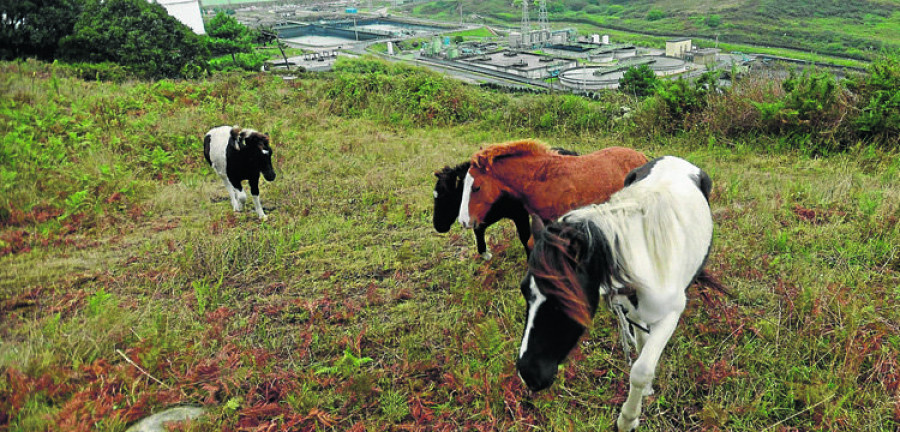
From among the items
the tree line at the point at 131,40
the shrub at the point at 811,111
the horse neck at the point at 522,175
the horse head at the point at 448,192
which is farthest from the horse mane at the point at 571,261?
the tree line at the point at 131,40

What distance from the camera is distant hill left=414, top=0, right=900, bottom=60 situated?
45.4 metres

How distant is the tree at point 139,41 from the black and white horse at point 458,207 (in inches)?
540

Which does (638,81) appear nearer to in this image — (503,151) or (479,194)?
(503,151)

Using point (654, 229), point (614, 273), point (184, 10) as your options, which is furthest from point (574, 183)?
point (184, 10)

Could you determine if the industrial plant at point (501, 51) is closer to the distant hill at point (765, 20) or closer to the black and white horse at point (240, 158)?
the distant hill at point (765, 20)

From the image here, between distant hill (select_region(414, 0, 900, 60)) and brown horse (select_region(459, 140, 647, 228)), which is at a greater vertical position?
distant hill (select_region(414, 0, 900, 60))

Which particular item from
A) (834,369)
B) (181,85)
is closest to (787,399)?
(834,369)

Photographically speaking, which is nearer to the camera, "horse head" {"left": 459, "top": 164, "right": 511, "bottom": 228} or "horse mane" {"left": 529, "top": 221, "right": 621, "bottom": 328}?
"horse mane" {"left": 529, "top": 221, "right": 621, "bottom": 328}

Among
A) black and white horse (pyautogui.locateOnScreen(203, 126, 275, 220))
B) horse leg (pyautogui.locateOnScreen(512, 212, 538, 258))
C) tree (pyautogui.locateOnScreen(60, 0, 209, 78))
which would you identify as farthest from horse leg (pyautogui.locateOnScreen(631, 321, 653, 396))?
tree (pyautogui.locateOnScreen(60, 0, 209, 78))

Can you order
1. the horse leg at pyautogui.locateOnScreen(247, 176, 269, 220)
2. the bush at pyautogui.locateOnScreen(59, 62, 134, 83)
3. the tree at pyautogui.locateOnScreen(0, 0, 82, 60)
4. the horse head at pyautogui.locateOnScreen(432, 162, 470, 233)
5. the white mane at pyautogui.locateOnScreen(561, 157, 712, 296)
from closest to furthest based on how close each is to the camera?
the white mane at pyautogui.locateOnScreen(561, 157, 712, 296)
the tree at pyautogui.locateOnScreen(0, 0, 82, 60)
the horse head at pyautogui.locateOnScreen(432, 162, 470, 233)
the horse leg at pyautogui.locateOnScreen(247, 176, 269, 220)
the bush at pyautogui.locateOnScreen(59, 62, 134, 83)

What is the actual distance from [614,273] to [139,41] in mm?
22780

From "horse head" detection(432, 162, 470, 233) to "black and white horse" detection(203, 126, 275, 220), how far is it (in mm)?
2824

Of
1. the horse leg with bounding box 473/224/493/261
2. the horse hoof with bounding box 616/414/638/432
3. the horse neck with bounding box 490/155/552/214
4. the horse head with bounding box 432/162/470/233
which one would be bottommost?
the horse hoof with bounding box 616/414/638/432

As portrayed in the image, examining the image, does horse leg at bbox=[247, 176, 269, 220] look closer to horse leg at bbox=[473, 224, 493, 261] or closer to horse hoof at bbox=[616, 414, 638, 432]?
horse leg at bbox=[473, 224, 493, 261]
